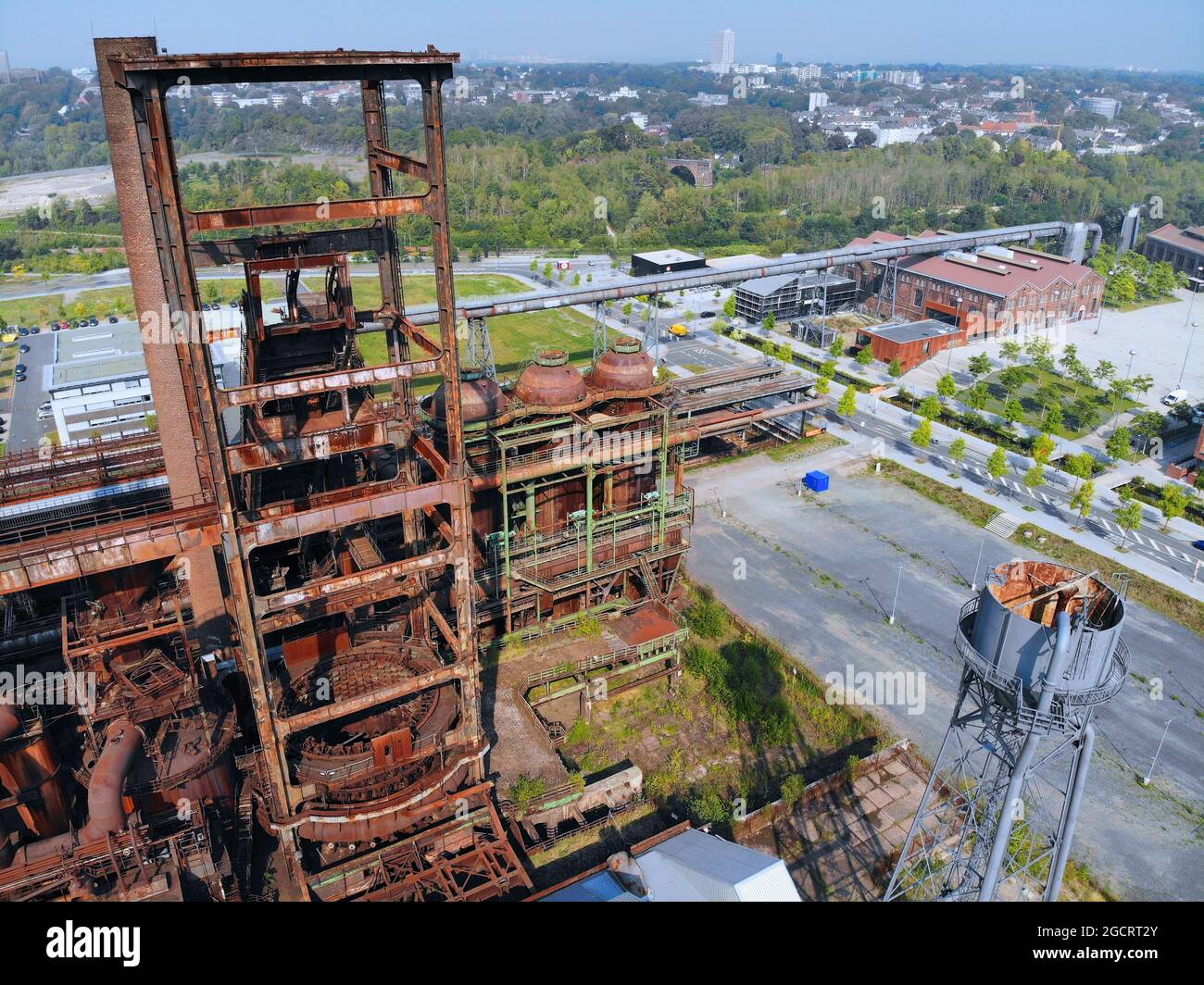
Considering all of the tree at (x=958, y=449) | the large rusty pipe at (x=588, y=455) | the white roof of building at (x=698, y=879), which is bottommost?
the white roof of building at (x=698, y=879)

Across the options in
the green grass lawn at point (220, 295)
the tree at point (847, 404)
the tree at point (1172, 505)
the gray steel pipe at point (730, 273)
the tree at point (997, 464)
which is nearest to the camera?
the tree at point (1172, 505)

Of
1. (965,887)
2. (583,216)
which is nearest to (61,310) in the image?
(583,216)

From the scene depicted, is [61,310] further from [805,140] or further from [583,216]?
[805,140]

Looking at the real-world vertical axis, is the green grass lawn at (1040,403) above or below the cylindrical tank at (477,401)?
below

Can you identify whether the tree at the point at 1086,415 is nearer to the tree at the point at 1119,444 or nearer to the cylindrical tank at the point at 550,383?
the tree at the point at 1119,444

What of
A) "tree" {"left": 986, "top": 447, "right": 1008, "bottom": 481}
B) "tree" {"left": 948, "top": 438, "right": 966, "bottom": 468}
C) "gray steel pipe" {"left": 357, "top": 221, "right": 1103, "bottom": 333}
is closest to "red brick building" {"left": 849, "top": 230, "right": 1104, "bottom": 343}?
"gray steel pipe" {"left": 357, "top": 221, "right": 1103, "bottom": 333}

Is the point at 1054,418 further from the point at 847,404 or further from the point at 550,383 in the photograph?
the point at 550,383

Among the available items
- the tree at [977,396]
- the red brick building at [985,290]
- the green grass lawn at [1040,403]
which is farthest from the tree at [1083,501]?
the red brick building at [985,290]
